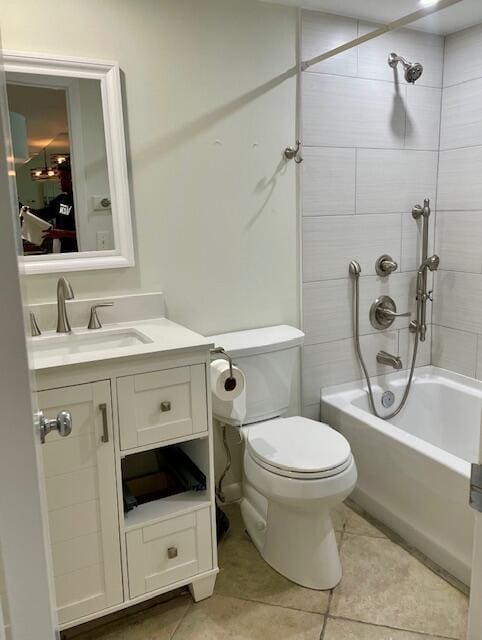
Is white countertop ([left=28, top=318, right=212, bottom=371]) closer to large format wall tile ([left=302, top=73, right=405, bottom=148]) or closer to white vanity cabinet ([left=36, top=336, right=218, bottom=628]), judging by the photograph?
white vanity cabinet ([left=36, top=336, right=218, bottom=628])

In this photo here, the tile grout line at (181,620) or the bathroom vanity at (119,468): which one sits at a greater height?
the bathroom vanity at (119,468)

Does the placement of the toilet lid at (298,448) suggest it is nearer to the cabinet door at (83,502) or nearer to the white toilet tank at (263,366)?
the white toilet tank at (263,366)

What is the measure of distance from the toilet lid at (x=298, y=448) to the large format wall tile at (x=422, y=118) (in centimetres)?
154

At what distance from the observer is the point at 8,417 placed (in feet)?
2.35

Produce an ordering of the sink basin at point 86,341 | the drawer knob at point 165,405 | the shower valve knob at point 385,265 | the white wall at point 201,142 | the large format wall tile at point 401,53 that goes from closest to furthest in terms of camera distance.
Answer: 1. the drawer knob at point 165,405
2. the sink basin at point 86,341
3. the white wall at point 201,142
4. the large format wall tile at point 401,53
5. the shower valve knob at point 385,265

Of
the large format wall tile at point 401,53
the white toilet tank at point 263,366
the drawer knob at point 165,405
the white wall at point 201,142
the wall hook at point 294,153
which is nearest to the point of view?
the drawer knob at point 165,405

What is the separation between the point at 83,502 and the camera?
166cm

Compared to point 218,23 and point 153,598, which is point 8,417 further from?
point 218,23

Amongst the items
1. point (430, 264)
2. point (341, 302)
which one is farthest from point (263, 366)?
point (430, 264)

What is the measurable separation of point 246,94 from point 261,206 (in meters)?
0.47

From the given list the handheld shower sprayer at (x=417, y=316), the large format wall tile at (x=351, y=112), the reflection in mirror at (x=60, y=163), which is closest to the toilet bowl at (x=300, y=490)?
the handheld shower sprayer at (x=417, y=316)

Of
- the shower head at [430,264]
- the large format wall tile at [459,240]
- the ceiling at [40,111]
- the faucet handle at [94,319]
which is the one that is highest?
the ceiling at [40,111]

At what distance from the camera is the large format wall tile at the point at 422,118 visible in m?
2.69

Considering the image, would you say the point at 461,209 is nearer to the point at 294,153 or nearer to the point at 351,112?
the point at 351,112
